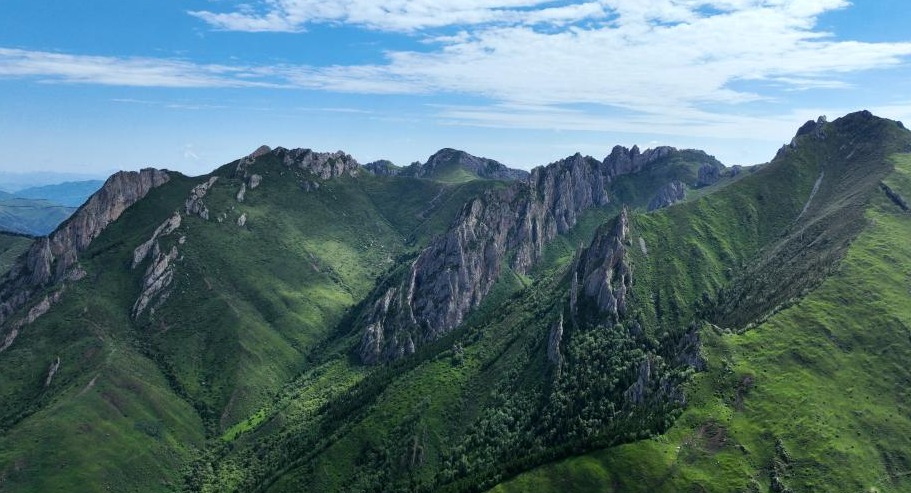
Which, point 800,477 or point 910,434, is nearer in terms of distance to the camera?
point 800,477

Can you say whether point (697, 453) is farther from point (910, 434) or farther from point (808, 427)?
point (910, 434)

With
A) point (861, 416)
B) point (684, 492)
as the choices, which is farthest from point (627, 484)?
point (861, 416)

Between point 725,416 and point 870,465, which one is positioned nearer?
point 870,465

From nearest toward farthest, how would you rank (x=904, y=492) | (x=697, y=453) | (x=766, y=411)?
(x=904, y=492)
(x=697, y=453)
(x=766, y=411)

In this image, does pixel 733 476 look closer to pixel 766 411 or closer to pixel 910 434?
pixel 766 411

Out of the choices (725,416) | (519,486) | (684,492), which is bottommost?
(519,486)

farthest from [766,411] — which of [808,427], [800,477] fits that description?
[800,477]

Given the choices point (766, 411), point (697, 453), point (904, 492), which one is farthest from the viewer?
point (766, 411)

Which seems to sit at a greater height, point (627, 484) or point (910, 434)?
point (910, 434)

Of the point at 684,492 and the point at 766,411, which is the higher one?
the point at 766,411
